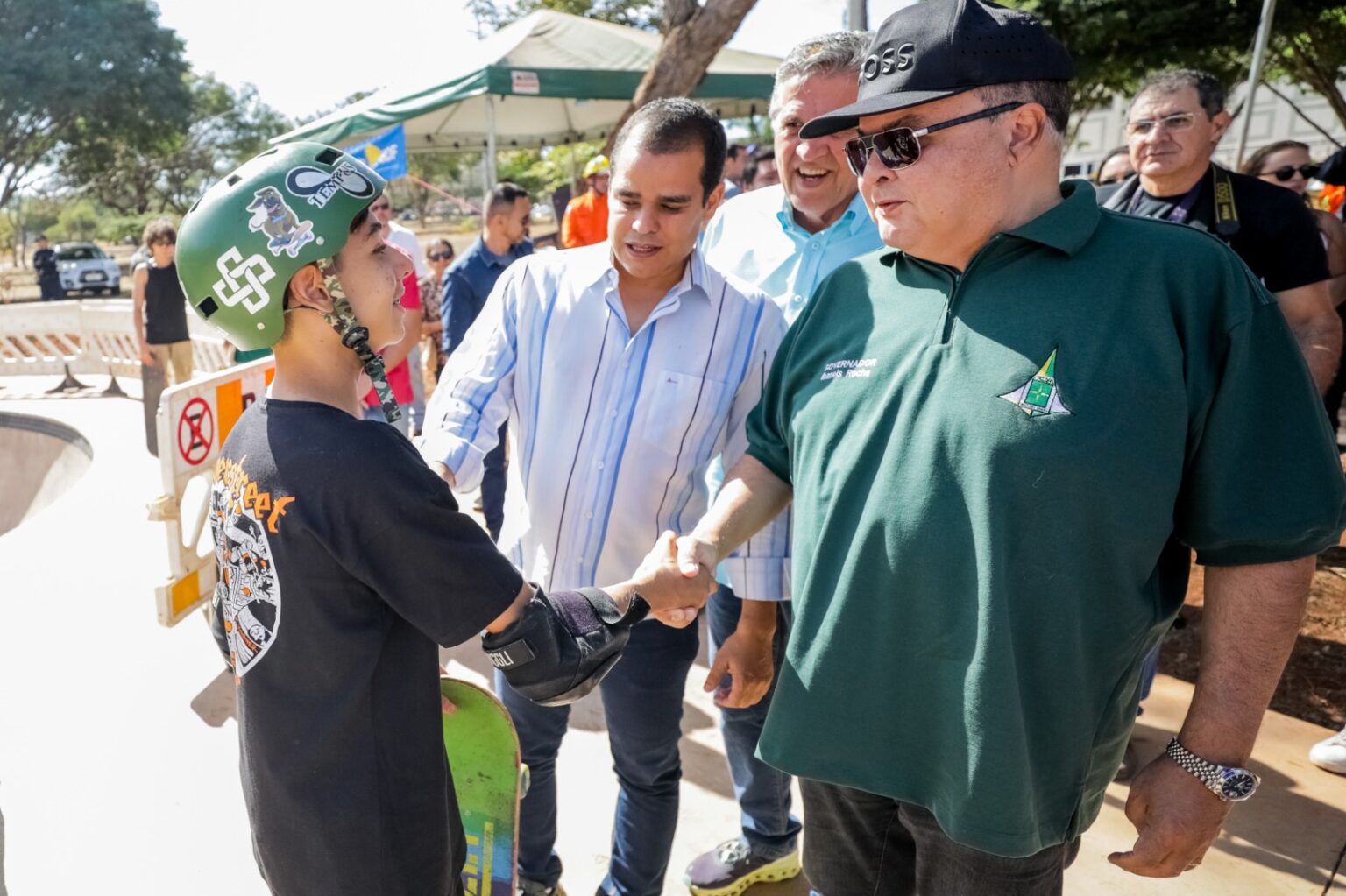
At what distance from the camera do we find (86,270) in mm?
27859

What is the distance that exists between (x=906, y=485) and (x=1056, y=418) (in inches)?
10.5

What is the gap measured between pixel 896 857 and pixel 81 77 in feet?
141

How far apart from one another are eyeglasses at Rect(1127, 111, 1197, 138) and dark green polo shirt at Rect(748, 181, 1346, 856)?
2402 millimetres

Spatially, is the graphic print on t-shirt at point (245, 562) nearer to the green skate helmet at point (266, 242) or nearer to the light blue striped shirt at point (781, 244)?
the green skate helmet at point (266, 242)

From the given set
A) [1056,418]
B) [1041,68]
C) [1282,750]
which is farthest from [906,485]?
[1282,750]

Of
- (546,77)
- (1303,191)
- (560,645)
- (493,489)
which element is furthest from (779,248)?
(546,77)

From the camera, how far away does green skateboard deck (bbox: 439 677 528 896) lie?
2238 millimetres

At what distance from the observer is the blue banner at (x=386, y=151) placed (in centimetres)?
1055

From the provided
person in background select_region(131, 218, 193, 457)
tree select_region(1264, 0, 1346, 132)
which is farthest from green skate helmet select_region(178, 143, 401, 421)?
tree select_region(1264, 0, 1346, 132)

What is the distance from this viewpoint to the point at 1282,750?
147 inches

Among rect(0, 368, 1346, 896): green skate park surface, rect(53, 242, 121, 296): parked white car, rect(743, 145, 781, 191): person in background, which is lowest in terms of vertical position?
rect(53, 242, 121, 296): parked white car

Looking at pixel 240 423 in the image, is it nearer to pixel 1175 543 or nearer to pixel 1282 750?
pixel 1175 543

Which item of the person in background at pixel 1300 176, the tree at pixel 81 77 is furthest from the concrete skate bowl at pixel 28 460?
the tree at pixel 81 77

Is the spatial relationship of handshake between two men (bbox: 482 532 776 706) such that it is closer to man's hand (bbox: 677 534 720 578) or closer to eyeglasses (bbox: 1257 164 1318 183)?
man's hand (bbox: 677 534 720 578)
